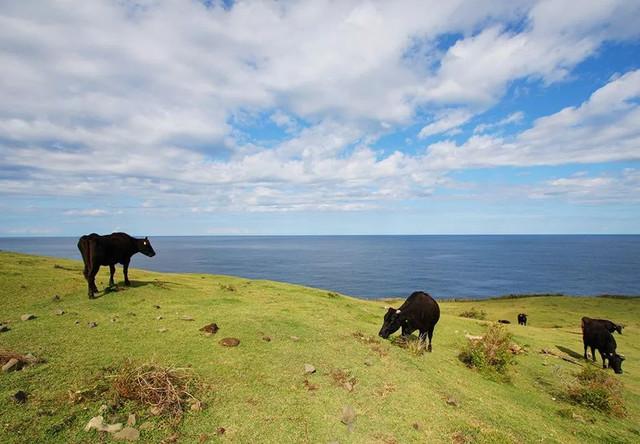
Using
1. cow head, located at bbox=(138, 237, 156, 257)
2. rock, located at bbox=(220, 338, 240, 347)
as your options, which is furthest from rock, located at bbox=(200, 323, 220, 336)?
cow head, located at bbox=(138, 237, 156, 257)

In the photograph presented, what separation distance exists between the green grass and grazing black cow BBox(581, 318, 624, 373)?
1737 mm

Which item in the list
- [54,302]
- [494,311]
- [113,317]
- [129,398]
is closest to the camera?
[129,398]

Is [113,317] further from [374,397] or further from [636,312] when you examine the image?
[636,312]

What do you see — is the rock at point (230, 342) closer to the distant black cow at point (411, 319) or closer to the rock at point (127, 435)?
the rock at point (127, 435)

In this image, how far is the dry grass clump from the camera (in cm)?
654

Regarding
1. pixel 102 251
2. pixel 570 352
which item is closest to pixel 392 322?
pixel 102 251

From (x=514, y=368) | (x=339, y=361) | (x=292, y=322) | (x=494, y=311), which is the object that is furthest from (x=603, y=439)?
(x=494, y=311)

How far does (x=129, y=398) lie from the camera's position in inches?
260

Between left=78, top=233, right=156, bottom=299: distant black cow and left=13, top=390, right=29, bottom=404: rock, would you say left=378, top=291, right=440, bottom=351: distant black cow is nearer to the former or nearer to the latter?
left=13, top=390, right=29, bottom=404: rock

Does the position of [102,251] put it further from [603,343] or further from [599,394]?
[603,343]

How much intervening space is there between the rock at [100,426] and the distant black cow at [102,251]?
29.0 ft

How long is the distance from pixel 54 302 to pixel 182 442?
9830mm

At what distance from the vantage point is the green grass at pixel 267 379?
21.1 ft

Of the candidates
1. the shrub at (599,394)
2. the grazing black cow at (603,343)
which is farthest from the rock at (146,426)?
the grazing black cow at (603,343)
